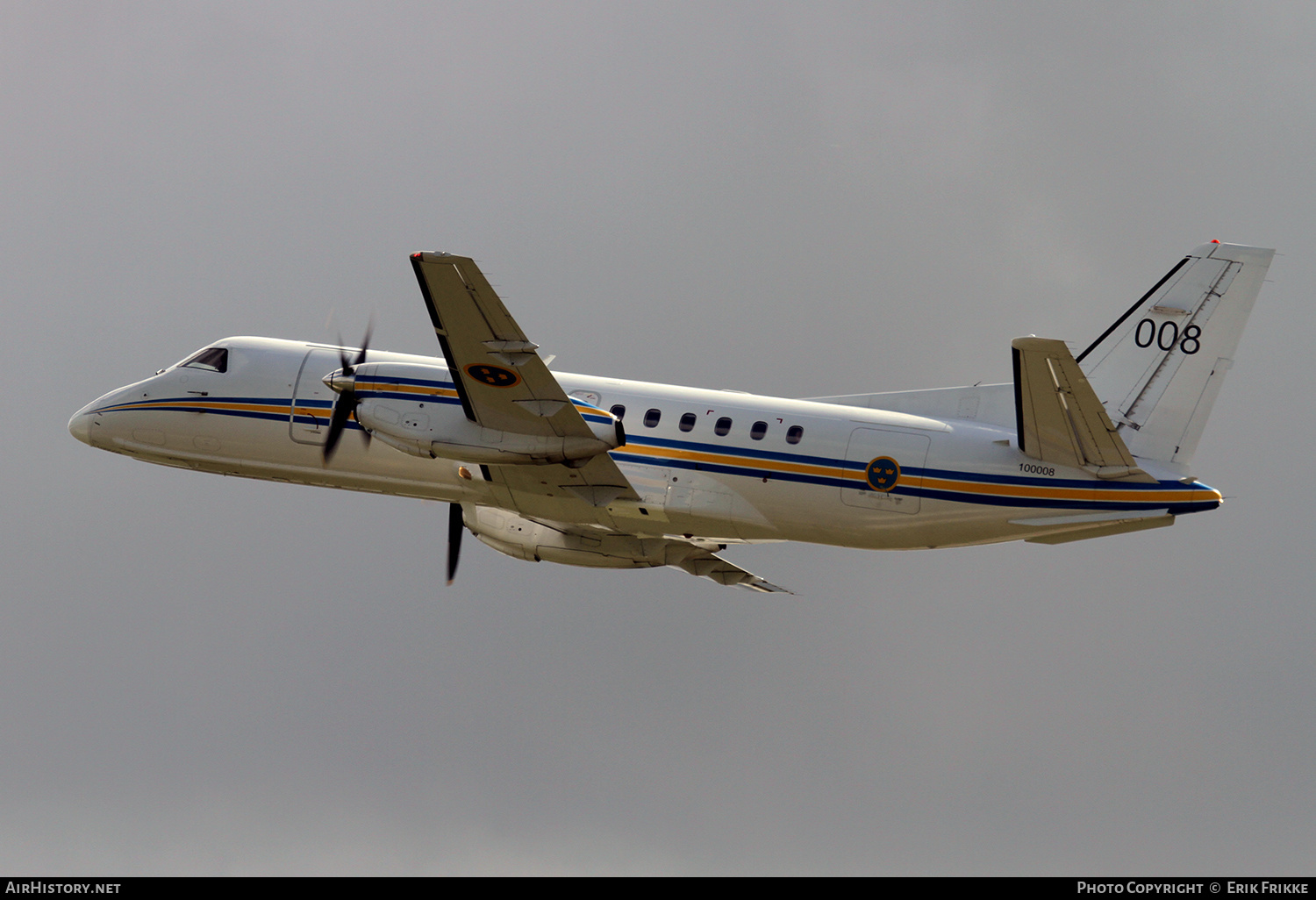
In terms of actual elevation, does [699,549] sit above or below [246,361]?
below

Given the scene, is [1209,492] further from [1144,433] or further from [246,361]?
[246,361]

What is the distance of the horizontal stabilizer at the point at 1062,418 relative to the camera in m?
20.8

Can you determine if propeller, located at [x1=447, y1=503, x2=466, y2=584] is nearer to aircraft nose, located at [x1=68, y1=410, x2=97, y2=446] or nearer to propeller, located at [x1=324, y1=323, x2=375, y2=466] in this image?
propeller, located at [x1=324, y1=323, x2=375, y2=466]

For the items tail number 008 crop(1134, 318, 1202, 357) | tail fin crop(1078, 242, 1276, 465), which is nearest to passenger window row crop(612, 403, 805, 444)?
tail fin crop(1078, 242, 1276, 465)

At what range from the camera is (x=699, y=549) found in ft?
95.4

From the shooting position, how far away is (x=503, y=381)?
23.4 meters

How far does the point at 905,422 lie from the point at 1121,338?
4.16 m

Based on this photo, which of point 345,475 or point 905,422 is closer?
point 905,422

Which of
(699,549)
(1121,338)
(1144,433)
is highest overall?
(1121,338)

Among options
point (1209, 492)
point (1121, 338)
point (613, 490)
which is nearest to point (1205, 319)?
point (1121, 338)

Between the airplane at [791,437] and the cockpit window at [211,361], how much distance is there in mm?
1928

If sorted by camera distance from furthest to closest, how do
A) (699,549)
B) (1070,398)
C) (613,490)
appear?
(699,549), (613,490), (1070,398)

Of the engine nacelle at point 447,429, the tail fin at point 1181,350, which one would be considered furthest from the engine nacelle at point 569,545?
the tail fin at point 1181,350

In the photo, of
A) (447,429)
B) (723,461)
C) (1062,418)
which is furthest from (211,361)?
(1062,418)
